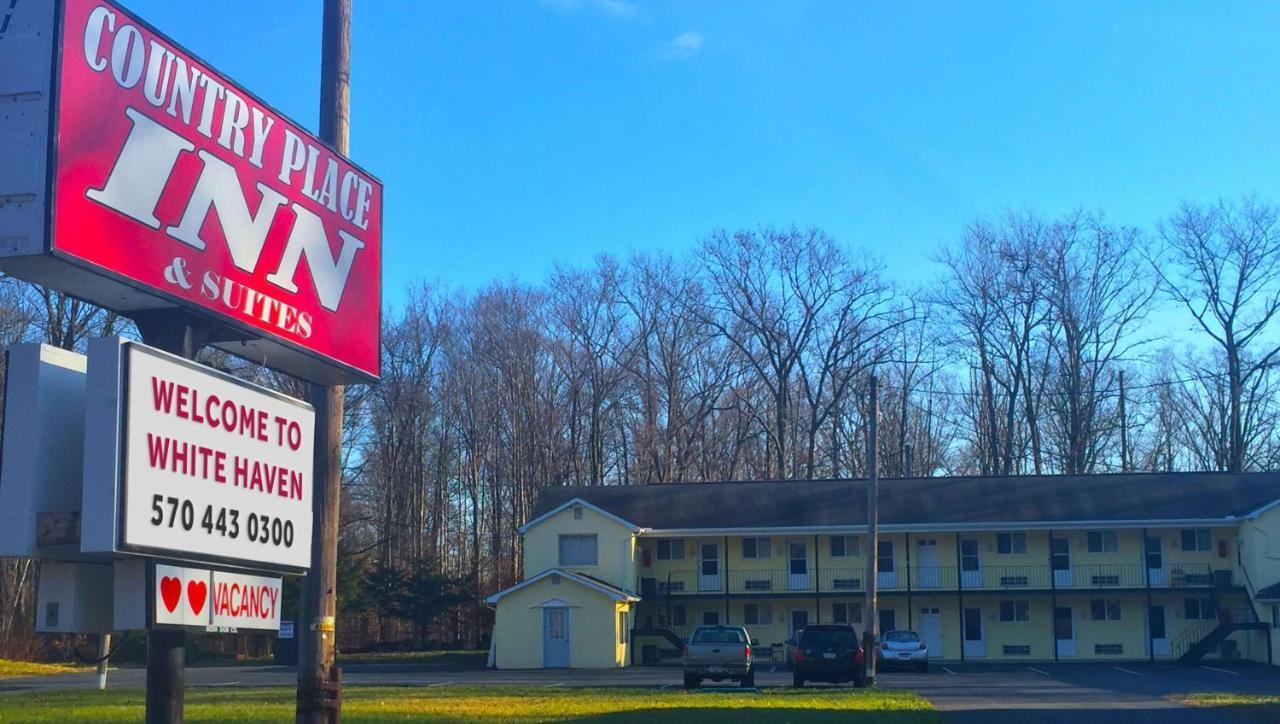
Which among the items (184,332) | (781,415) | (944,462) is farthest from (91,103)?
(944,462)

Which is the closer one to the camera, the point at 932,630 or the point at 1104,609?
the point at 1104,609

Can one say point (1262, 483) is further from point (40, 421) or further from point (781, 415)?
point (40, 421)

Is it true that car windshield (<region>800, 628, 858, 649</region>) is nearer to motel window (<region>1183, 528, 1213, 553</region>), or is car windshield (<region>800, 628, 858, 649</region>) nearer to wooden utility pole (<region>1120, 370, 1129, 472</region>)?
motel window (<region>1183, 528, 1213, 553</region>)

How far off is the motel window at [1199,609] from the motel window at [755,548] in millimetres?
15476

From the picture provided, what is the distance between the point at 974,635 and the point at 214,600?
1705 inches

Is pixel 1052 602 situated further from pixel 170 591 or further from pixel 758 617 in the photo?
pixel 170 591

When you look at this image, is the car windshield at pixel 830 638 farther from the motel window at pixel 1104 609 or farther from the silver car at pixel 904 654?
the motel window at pixel 1104 609

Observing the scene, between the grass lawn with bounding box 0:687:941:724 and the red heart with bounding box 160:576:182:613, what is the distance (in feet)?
33.8

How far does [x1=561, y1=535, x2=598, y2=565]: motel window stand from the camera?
47.9 metres

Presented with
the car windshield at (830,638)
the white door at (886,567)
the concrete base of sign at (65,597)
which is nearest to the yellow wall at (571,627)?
the white door at (886,567)

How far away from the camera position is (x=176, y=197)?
26.4 feet

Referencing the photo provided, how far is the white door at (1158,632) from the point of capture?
46.5 m

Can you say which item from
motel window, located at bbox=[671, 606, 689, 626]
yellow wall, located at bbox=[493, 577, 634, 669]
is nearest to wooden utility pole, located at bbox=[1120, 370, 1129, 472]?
motel window, located at bbox=[671, 606, 689, 626]

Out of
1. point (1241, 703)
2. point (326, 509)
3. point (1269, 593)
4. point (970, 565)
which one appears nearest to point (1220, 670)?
point (1269, 593)
